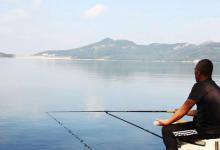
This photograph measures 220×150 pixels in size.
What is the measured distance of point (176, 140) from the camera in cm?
821

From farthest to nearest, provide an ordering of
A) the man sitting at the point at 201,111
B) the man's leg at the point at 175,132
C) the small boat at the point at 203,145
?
the man's leg at the point at 175,132, the small boat at the point at 203,145, the man sitting at the point at 201,111

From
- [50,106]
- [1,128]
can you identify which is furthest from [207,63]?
[50,106]

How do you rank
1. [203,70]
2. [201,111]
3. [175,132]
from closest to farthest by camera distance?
[201,111], [203,70], [175,132]

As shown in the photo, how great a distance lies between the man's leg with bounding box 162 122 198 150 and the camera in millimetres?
8164

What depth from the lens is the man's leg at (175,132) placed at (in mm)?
8164

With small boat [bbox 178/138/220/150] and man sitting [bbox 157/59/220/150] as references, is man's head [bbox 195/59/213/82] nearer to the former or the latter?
man sitting [bbox 157/59/220/150]

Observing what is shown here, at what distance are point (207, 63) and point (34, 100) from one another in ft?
186

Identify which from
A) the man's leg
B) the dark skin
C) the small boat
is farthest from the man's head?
the small boat

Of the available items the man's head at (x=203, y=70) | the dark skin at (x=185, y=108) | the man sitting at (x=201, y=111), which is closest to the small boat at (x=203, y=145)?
the man sitting at (x=201, y=111)

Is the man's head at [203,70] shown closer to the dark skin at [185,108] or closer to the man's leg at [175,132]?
the dark skin at [185,108]

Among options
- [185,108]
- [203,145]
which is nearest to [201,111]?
[185,108]

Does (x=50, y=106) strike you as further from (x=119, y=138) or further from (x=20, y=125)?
(x=119, y=138)

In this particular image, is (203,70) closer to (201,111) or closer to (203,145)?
(201,111)

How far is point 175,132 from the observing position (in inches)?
325
